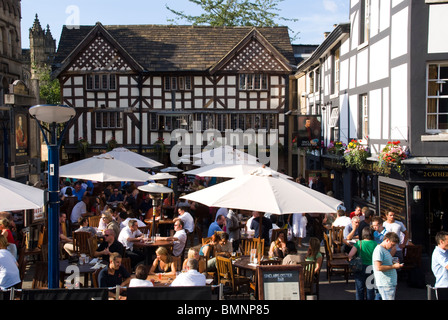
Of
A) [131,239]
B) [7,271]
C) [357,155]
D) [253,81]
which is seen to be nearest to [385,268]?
[131,239]

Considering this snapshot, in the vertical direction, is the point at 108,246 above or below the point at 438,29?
below

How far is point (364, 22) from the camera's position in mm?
17234

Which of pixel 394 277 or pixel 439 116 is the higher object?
pixel 439 116

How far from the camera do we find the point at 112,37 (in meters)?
28.6

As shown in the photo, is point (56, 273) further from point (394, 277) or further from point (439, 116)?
point (439, 116)

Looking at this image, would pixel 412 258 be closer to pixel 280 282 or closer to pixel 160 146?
pixel 280 282

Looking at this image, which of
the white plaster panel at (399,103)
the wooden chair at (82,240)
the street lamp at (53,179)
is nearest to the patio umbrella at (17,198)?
the street lamp at (53,179)

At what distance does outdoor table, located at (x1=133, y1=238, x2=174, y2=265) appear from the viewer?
1104cm

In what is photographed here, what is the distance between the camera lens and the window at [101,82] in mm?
29219

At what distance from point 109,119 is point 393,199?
62.5ft

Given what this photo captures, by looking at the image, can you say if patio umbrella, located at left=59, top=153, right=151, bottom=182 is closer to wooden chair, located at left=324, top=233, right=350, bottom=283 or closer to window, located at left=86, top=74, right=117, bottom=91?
wooden chair, located at left=324, top=233, right=350, bottom=283

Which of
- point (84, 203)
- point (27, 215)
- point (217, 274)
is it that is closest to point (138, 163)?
point (84, 203)

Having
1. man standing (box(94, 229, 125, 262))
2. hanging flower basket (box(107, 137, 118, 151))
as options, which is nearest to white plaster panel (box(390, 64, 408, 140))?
man standing (box(94, 229, 125, 262))
